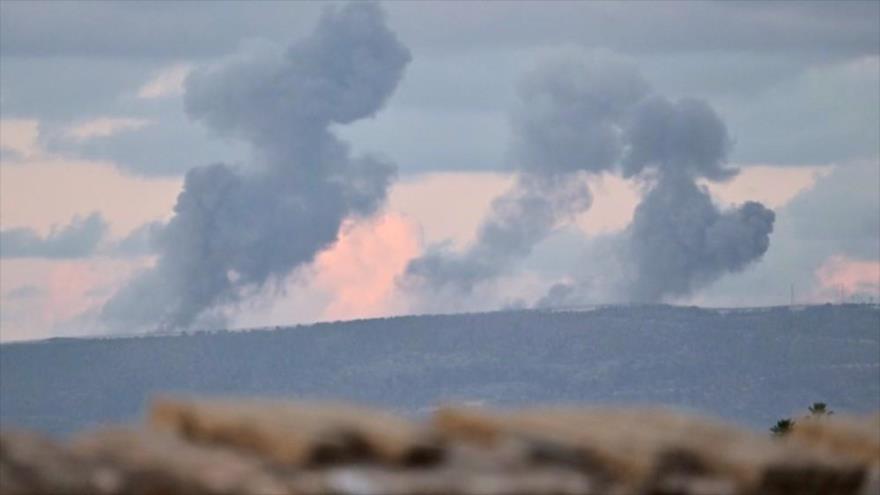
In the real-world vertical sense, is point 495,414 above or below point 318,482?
above

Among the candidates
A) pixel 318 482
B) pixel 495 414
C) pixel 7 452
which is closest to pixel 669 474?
pixel 495 414

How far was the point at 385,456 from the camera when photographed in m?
18.1

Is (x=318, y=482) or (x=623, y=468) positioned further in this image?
(x=623, y=468)

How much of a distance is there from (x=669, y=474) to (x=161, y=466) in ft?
12.9

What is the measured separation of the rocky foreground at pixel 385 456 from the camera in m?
17.8

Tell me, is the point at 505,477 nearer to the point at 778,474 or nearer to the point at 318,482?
the point at 318,482

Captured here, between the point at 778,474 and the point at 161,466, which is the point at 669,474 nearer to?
the point at 778,474

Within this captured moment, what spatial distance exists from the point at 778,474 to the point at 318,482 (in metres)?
4.17

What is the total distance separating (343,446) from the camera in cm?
1791

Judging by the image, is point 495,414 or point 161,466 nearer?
point 161,466

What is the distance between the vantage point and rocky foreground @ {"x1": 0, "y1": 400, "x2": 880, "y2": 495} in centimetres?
1780

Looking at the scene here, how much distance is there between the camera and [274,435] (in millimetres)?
18062

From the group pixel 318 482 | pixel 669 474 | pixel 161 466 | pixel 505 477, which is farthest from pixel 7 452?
pixel 669 474

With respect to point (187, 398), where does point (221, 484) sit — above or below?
below
